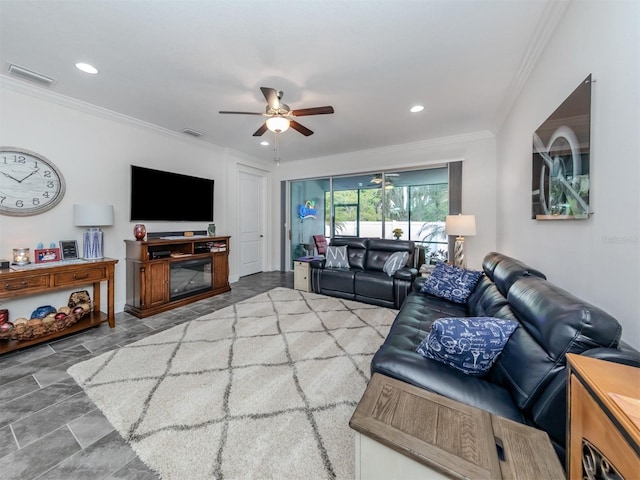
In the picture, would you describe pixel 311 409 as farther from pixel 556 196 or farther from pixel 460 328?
pixel 556 196

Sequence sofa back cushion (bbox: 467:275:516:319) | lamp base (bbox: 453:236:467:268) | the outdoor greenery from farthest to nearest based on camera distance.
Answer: the outdoor greenery
lamp base (bbox: 453:236:467:268)
sofa back cushion (bbox: 467:275:516:319)

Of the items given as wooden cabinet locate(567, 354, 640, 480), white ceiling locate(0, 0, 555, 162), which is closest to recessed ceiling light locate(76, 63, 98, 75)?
white ceiling locate(0, 0, 555, 162)

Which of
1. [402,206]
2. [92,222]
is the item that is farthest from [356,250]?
[92,222]

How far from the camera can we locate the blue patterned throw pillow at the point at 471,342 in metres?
1.25

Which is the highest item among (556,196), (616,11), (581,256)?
(616,11)

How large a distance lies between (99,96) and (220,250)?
2475 millimetres

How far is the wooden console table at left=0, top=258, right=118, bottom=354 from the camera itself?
2305 millimetres

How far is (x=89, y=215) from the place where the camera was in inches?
116

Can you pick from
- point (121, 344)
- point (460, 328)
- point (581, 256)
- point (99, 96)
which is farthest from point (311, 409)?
point (99, 96)

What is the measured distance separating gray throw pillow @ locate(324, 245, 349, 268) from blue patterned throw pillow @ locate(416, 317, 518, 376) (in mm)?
2970

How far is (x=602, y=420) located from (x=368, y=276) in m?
3.18

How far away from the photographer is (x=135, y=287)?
3.41 meters

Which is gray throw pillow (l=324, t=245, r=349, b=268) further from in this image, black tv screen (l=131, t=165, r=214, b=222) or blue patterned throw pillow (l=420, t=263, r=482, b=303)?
black tv screen (l=131, t=165, r=214, b=222)

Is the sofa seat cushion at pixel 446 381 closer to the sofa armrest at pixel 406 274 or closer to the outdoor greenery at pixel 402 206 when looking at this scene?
the sofa armrest at pixel 406 274
